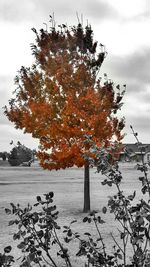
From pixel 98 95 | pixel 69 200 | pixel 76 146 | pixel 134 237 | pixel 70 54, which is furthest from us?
pixel 69 200

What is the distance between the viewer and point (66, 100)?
13.3 metres

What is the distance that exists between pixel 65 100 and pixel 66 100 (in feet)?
0.33

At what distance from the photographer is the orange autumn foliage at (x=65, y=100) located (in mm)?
12570

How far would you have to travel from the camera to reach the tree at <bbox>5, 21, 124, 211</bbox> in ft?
41.2

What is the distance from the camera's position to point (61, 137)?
1258 centimetres

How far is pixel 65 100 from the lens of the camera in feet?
43.8

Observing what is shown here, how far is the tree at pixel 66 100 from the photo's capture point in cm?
1257

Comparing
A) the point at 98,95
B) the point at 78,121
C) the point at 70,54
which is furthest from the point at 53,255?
the point at 70,54

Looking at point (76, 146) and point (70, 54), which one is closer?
point (76, 146)

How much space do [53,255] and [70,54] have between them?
846 centimetres

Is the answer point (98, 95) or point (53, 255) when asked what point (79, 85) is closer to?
point (98, 95)

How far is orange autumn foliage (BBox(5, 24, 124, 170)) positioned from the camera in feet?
41.2

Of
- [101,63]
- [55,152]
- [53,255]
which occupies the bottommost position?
[53,255]

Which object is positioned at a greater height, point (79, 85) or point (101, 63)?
point (101, 63)
